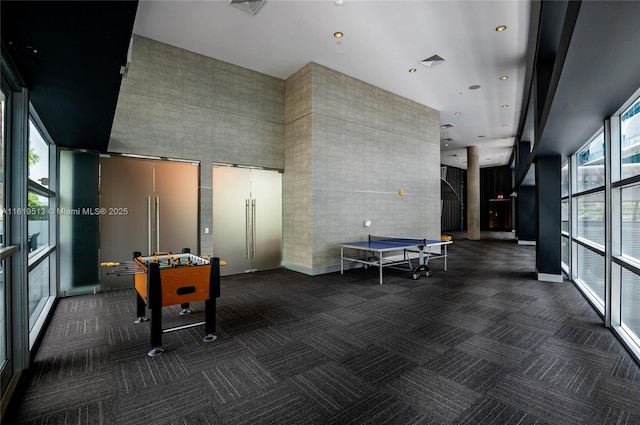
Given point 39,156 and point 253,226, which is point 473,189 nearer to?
point 253,226

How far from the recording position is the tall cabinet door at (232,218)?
6.43 meters

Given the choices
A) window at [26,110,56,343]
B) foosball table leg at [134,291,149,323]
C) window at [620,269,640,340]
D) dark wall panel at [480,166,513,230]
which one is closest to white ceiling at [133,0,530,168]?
window at [26,110,56,343]

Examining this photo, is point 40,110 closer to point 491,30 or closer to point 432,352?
point 432,352

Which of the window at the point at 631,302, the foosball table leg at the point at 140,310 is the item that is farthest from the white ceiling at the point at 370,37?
Result: the foosball table leg at the point at 140,310

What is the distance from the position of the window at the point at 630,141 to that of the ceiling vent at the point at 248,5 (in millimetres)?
4625

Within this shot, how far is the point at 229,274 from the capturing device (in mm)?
6574

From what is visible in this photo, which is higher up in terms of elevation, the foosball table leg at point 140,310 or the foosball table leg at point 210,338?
the foosball table leg at point 140,310

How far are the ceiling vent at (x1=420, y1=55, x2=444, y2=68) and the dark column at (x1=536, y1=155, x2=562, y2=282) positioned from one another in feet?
8.86

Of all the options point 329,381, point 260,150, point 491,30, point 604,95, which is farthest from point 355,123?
point 329,381

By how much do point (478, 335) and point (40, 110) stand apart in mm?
4880

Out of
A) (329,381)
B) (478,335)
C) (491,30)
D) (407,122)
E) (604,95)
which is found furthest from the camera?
(407,122)

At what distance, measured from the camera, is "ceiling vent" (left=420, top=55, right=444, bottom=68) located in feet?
20.8

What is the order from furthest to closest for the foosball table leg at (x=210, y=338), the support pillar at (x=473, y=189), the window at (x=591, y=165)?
the support pillar at (x=473, y=189), the window at (x=591, y=165), the foosball table leg at (x=210, y=338)

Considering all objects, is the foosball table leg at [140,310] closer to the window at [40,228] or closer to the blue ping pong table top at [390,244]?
the window at [40,228]
